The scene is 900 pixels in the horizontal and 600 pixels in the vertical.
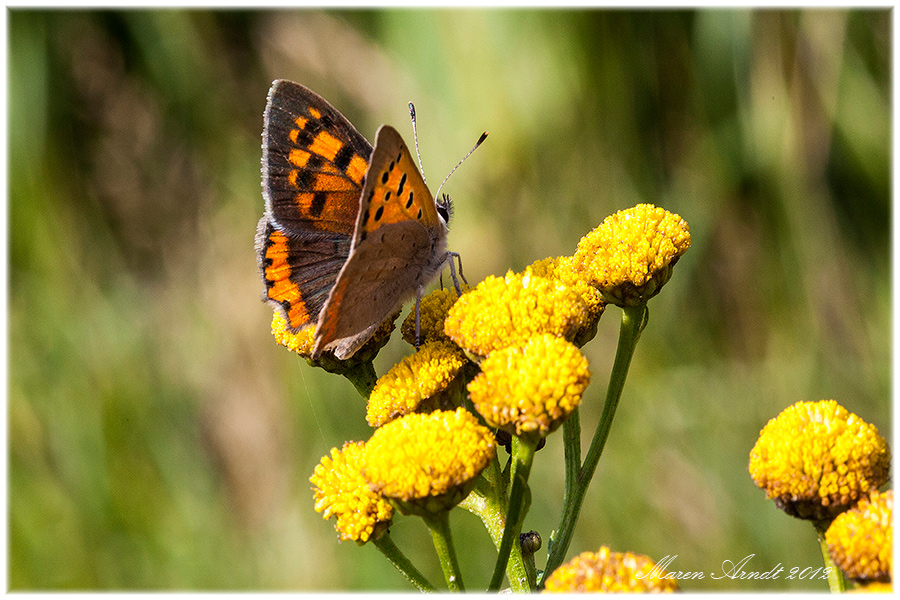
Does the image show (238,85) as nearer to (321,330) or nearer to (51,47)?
(51,47)

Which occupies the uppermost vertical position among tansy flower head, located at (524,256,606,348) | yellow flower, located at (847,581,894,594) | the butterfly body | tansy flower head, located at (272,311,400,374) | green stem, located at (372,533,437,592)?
the butterfly body

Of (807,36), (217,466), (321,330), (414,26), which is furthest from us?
(217,466)

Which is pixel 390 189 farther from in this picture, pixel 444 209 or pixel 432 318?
pixel 444 209

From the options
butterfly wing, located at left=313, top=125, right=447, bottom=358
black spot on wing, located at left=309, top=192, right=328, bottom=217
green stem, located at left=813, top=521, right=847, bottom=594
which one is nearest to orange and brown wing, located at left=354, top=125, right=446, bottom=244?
butterfly wing, located at left=313, top=125, right=447, bottom=358

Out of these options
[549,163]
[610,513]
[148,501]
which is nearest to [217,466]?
[148,501]

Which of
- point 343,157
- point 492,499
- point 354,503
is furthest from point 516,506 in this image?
point 343,157

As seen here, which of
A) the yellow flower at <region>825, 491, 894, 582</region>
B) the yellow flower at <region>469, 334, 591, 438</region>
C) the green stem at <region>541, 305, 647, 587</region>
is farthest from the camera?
the green stem at <region>541, 305, 647, 587</region>

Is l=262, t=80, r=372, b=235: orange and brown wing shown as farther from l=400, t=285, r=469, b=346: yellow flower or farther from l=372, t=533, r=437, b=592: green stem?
l=372, t=533, r=437, b=592: green stem
